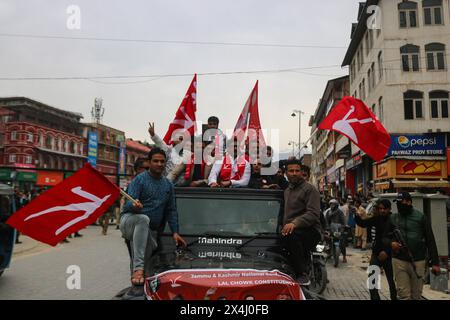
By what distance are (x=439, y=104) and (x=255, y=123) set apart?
20.1 metres

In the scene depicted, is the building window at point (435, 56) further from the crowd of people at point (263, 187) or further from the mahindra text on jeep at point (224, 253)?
the mahindra text on jeep at point (224, 253)

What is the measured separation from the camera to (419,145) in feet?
77.0

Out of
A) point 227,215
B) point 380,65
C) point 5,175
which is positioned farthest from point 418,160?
point 5,175

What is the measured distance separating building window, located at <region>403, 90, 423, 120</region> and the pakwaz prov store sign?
49.8 inches

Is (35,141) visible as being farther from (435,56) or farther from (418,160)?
(435,56)

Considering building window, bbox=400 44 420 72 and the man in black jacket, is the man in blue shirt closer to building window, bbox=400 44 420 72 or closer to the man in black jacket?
the man in black jacket

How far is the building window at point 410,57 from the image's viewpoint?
24172 mm

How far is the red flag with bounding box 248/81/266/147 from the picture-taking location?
279 inches

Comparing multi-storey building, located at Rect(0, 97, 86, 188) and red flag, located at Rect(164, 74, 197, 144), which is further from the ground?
multi-storey building, located at Rect(0, 97, 86, 188)

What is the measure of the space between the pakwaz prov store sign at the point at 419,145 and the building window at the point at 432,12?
6368 mm

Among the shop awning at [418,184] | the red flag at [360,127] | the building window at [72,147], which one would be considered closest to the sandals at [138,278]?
the red flag at [360,127]

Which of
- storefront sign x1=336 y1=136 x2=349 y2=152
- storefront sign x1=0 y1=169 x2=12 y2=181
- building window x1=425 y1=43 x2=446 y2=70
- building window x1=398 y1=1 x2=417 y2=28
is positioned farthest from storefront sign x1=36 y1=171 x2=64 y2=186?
building window x1=425 y1=43 x2=446 y2=70
